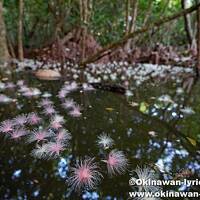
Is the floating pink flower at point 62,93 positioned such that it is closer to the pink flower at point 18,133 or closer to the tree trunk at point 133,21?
the pink flower at point 18,133

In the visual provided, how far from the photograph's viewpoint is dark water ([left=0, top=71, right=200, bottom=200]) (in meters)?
1.61

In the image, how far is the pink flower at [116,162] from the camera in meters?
1.76

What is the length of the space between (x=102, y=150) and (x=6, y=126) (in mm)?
753

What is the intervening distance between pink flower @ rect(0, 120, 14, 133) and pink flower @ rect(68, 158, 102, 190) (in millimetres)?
686

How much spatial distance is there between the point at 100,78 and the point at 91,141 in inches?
103

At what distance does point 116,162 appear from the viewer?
1.87 m

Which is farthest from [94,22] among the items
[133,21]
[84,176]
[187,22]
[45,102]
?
[84,176]

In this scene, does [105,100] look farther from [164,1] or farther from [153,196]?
[164,1]

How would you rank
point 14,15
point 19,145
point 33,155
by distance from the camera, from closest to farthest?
point 33,155
point 19,145
point 14,15

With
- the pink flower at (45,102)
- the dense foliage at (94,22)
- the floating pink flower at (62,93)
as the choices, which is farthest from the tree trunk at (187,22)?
the pink flower at (45,102)

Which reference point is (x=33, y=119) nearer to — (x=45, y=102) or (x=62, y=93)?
(x=45, y=102)

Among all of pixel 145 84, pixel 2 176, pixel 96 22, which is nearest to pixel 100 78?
pixel 145 84

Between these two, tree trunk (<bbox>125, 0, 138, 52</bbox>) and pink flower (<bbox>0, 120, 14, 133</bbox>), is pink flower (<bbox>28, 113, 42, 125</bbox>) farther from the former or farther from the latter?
tree trunk (<bbox>125, 0, 138, 52</bbox>)

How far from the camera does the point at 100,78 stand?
4703mm
